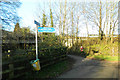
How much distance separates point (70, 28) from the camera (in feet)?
72.1

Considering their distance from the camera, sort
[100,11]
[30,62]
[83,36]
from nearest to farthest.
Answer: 1. [30,62]
2. [100,11]
3. [83,36]

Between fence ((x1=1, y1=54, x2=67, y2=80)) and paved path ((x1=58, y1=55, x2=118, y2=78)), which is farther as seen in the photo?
paved path ((x1=58, y1=55, x2=118, y2=78))

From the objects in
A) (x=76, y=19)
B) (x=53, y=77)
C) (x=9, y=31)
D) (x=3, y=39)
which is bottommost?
(x=53, y=77)

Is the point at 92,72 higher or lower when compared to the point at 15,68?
lower

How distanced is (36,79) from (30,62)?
103cm

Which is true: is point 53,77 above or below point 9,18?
below

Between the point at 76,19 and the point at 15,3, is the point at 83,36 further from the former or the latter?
the point at 15,3

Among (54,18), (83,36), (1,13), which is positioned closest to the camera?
(1,13)

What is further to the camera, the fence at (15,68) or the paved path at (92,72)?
the paved path at (92,72)

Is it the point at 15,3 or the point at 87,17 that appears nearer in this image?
the point at 15,3

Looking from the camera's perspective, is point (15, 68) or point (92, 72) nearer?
point (15, 68)

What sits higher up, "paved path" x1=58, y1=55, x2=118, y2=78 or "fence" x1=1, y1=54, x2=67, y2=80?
"fence" x1=1, y1=54, x2=67, y2=80

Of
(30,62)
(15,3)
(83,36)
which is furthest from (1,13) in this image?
(83,36)

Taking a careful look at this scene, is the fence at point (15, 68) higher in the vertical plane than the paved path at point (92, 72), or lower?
higher
